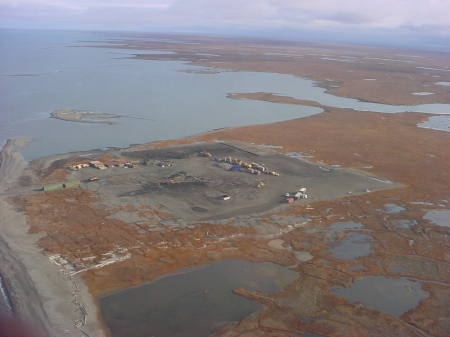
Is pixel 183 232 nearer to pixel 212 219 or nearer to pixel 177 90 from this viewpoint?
pixel 212 219

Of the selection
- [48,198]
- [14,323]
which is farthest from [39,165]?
[14,323]

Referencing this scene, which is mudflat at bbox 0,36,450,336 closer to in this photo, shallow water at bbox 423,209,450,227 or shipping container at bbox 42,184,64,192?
shallow water at bbox 423,209,450,227

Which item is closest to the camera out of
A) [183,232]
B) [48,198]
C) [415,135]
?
[183,232]

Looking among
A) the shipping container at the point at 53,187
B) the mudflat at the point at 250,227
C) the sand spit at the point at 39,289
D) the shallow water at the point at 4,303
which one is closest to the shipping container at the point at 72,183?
the shipping container at the point at 53,187

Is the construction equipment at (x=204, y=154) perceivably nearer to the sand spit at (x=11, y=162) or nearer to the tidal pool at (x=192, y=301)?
the sand spit at (x=11, y=162)

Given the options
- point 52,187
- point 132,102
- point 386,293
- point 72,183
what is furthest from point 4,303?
point 132,102

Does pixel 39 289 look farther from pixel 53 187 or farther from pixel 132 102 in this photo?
pixel 132 102
